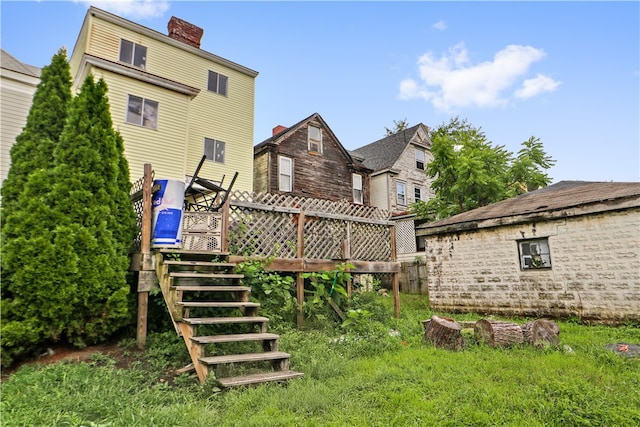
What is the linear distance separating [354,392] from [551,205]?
316 inches

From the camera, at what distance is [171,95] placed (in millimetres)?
12578

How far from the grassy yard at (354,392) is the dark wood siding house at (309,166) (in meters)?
12.1

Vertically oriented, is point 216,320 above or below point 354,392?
above

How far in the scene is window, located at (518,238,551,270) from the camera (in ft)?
28.8

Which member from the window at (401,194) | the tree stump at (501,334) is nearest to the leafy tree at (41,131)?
the tree stump at (501,334)

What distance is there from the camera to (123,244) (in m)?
5.27

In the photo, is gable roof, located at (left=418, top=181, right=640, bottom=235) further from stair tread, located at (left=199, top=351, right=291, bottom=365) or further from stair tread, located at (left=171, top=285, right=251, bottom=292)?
stair tread, located at (left=199, top=351, right=291, bottom=365)

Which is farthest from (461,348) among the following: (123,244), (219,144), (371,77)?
(219,144)

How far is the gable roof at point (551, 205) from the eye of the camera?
775cm

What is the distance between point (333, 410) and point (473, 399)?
4.43 feet

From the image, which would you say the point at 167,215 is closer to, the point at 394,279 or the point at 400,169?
the point at 394,279

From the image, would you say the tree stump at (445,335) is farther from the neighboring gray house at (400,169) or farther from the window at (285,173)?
the neighboring gray house at (400,169)

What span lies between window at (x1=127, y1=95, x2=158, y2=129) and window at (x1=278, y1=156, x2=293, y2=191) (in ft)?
19.9

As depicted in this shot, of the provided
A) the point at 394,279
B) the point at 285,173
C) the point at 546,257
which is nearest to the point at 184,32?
the point at 285,173
